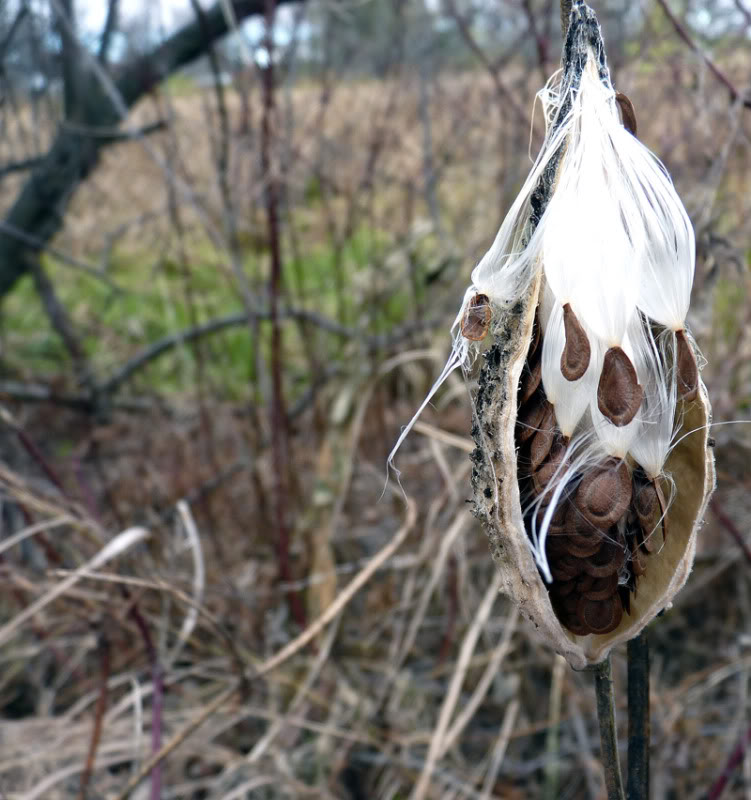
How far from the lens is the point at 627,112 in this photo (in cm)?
58

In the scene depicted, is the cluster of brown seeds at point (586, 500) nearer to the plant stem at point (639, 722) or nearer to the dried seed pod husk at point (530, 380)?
the dried seed pod husk at point (530, 380)

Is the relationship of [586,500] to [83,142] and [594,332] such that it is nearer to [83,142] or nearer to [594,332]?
[594,332]

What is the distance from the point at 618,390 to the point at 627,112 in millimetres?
208

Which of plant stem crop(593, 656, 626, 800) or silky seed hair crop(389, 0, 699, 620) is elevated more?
Answer: silky seed hair crop(389, 0, 699, 620)

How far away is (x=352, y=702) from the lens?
1.64m

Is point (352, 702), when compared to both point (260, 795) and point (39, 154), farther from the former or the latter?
point (39, 154)

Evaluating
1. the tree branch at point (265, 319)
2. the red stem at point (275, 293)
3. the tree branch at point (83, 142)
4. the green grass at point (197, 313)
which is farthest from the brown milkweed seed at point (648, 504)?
the tree branch at point (83, 142)

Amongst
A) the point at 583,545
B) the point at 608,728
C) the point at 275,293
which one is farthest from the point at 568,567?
the point at 275,293

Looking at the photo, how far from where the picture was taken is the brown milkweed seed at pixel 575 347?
512mm

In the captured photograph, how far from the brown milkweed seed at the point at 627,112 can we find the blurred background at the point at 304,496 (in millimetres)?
485

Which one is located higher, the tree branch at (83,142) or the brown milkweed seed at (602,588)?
the tree branch at (83,142)

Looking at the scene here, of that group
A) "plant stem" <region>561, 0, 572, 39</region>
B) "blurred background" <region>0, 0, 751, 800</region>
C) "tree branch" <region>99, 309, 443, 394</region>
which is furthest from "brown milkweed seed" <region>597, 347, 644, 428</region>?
"tree branch" <region>99, 309, 443, 394</region>

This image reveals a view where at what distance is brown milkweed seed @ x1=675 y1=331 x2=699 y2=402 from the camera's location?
0.54m

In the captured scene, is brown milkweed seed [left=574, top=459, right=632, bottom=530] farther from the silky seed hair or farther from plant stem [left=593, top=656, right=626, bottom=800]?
plant stem [left=593, top=656, right=626, bottom=800]
